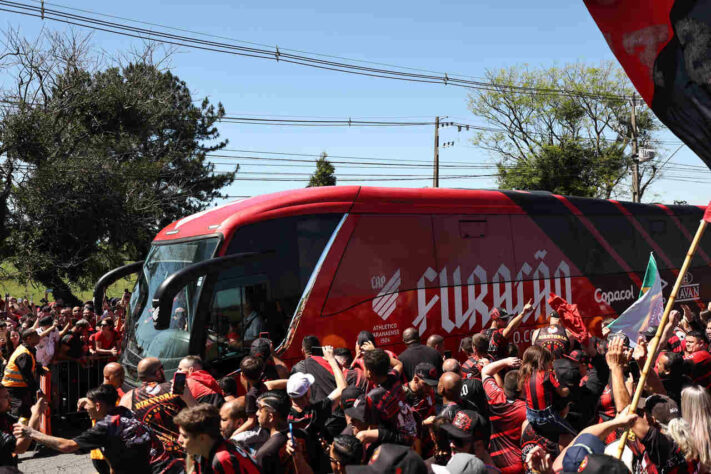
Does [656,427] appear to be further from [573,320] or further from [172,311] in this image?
[172,311]

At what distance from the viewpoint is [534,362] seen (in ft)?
15.8

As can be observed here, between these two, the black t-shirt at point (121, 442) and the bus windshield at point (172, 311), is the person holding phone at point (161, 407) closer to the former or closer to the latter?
the black t-shirt at point (121, 442)

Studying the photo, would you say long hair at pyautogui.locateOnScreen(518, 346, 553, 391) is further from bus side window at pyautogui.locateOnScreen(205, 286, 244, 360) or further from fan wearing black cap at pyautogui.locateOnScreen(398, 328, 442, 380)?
bus side window at pyautogui.locateOnScreen(205, 286, 244, 360)

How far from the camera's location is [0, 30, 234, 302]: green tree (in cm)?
2156

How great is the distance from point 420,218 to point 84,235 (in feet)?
55.8

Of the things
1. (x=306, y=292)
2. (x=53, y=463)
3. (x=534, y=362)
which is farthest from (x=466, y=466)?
(x=53, y=463)

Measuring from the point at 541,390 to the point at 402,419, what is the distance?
42.2 inches

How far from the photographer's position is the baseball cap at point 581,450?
331cm

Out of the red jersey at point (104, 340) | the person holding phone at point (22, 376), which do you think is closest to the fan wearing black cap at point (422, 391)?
the person holding phone at point (22, 376)

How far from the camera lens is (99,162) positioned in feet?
76.1

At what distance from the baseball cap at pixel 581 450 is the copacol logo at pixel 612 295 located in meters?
8.97

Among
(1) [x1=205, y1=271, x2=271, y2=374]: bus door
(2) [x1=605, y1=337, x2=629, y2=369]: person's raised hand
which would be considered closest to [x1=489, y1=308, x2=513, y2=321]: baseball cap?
(1) [x1=205, y1=271, x2=271, y2=374]: bus door

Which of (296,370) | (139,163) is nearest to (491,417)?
(296,370)

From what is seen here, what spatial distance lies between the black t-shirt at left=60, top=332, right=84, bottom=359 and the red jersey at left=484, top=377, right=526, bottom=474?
7.72m
